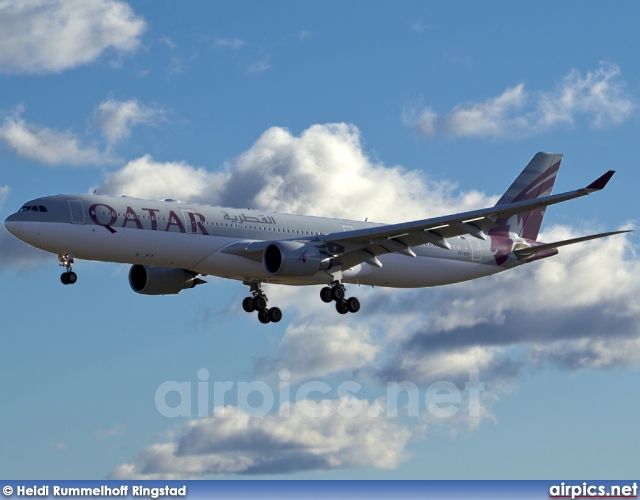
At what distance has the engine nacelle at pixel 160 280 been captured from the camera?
196 ft

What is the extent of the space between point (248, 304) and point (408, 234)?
9298 mm

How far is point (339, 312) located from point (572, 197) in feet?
45.7

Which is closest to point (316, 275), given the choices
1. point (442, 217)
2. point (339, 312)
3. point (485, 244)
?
point (339, 312)

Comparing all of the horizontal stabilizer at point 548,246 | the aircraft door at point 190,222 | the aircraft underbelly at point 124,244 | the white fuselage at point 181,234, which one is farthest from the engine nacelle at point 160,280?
the horizontal stabilizer at point 548,246

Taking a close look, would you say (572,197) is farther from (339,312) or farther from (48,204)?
(48,204)

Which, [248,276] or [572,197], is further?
[248,276]

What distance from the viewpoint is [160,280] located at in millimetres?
59844

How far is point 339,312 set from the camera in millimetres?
58844

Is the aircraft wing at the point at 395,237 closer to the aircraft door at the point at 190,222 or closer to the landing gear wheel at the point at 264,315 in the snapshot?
the aircraft door at the point at 190,222

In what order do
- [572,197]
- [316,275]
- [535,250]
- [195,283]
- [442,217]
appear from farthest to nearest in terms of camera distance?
1. [535,250]
2. [195,283]
3. [316,275]
4. [442,217]
5. [572,197]

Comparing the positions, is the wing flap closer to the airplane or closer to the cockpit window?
the airplane

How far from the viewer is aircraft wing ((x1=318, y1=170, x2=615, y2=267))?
5256 centimetres

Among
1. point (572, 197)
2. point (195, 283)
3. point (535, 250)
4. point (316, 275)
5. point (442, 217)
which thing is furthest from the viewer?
point (535, 250)

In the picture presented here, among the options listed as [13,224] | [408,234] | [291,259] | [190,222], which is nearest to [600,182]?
[408,234]
